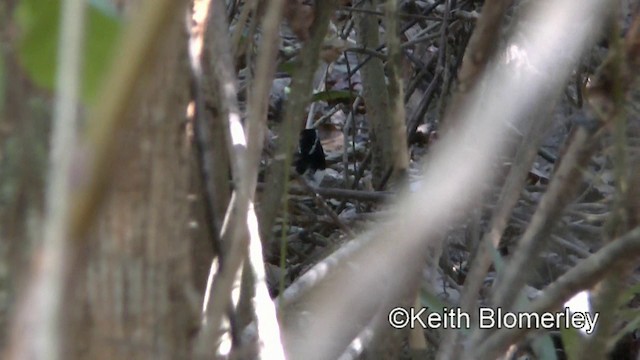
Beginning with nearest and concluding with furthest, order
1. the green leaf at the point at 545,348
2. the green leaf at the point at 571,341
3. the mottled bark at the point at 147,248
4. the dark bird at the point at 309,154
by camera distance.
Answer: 1. the mottled bark at the point at 147,248
2. the green leaf at the point at 571,341
3. the green leaf at the point at 545,348
4. the dark bird at the point at 309,154

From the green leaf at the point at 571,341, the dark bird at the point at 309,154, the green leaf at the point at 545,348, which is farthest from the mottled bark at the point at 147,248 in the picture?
the dark bird at the point at 309,154

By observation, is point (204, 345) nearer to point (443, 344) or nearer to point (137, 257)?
point (137, 257)

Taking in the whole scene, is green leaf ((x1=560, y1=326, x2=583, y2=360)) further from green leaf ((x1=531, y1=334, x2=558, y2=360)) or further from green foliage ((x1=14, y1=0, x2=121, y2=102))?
green foliage ((x1=14, y1=0, x2=121, y2=102))

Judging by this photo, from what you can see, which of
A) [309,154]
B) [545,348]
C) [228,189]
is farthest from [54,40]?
[309,154]

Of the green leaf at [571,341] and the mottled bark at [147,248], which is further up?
the mottled bark at [147,248]

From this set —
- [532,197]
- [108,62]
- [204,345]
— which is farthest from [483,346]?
[532,197]

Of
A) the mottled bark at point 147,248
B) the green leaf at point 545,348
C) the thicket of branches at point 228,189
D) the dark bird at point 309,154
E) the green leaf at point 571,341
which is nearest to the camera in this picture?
the thicket of branches at point 228,189

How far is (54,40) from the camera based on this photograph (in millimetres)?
272

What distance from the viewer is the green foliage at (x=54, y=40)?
238 millimetres

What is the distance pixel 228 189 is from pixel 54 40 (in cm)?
64

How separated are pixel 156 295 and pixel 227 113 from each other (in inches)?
12.5

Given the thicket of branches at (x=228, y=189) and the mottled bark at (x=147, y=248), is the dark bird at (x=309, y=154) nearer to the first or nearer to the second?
the thicket of branches at (x=228, y=189)

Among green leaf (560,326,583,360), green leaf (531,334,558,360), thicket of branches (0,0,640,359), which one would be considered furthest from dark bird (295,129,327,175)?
green leaf (560,326,583,360)

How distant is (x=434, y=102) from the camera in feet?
6.79
